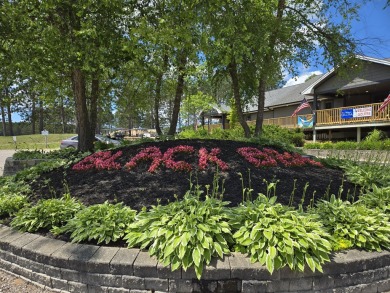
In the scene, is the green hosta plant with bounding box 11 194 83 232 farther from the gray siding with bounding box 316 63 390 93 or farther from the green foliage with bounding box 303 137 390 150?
the gray siding with bounding box 316 63 390 93

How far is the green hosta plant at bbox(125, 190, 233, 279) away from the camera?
2.04m

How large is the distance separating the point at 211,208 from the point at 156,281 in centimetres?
74

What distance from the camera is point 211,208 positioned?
2430mm

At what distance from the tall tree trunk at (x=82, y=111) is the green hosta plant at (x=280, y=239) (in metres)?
7.26

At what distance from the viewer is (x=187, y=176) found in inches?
156

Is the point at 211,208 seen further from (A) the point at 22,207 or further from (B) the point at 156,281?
(A) the point at 22,207

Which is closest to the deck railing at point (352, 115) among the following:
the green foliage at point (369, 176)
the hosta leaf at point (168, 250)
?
the green foliage at point (369, 176)

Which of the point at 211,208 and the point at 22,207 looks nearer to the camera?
the point at 211,208

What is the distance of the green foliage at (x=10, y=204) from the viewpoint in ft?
10.6

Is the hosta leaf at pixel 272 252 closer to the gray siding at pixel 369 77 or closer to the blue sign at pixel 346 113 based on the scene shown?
the gray siding at pixel 369 77

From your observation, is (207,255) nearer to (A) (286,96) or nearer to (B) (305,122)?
(B) (305,122)

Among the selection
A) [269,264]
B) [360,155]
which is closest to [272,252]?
[269,264]

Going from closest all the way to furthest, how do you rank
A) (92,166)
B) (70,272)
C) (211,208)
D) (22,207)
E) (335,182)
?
1. (70,272)
2. (211,208)
3. (22,207)
4. (335,182)
5. (92,166)

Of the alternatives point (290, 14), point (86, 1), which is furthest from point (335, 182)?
point (290, 14)
